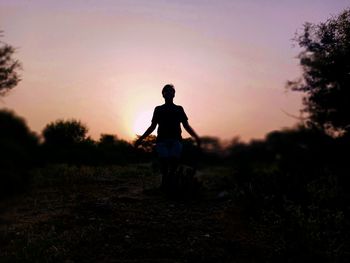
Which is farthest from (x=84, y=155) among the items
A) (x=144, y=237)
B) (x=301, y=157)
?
(x=301, y=157)

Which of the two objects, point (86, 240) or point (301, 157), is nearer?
point (86, 240)

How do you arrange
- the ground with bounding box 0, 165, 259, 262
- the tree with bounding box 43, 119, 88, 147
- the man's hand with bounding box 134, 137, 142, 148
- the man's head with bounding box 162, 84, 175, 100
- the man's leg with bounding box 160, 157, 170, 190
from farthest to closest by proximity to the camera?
the man's hand with bounding box 134, 137, 142, 148 → the man's leg with bounding box 160, 157, 170, 190 → the man's head with bounding box 162, 84, 175, 100 → the ground with bounding box 0, 165, 259, 262 → the tree with bounding box 43, 119, 88, 147

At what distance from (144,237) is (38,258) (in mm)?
1669

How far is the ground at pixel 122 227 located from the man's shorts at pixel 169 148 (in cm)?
94

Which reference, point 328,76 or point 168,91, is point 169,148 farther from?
point 328,76

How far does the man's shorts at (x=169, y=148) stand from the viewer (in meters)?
10.6

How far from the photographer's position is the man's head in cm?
1051

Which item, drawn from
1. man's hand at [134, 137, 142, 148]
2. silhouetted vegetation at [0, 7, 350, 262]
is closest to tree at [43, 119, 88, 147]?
silhouetted vegetation at [0, 7, 350, 262]

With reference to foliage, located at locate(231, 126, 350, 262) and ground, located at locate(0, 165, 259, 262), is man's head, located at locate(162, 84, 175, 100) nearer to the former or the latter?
foliage, located at locate(231, 126, 350, 262)

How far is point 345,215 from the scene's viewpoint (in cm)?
1018

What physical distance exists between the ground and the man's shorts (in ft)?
3.08

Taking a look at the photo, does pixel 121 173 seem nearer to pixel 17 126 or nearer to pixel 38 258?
pixel 38 258

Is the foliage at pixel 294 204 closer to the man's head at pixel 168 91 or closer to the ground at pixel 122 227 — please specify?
the ground at pixel 122 227

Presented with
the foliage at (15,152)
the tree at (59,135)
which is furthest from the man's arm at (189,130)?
the foliage at (15,152)
